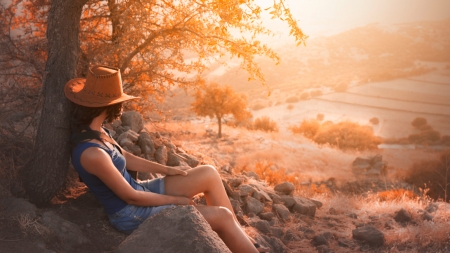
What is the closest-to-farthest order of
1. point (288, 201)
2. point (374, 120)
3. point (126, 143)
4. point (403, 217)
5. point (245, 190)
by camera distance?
point (126, 143), point (245, 190), point (403, 217), point (288, 201), point (374, 120)

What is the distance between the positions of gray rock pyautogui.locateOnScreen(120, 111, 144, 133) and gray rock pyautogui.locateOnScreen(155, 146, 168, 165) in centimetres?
63

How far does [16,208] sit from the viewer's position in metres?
3.19

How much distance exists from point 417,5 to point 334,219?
371 feet

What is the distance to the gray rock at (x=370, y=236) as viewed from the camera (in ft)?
15.9

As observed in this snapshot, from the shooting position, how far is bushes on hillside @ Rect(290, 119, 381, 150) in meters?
27.9

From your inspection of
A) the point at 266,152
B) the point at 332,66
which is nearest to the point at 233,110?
the point at 266,152

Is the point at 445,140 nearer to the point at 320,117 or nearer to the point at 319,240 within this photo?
the point at 320,117

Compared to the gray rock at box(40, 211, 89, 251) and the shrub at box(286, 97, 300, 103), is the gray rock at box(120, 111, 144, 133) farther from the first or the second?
the shrub at box(286, 97, 300, 103)

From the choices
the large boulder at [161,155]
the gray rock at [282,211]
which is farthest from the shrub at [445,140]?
the large boulder at [161,155]

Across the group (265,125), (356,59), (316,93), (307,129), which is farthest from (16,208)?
(356,59)

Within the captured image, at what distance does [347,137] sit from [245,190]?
80.2 ft

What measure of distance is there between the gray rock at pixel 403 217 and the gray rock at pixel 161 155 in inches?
152

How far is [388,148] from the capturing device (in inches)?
1084

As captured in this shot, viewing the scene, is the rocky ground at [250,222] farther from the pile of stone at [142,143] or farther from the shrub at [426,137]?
the shrub at [426,137]
